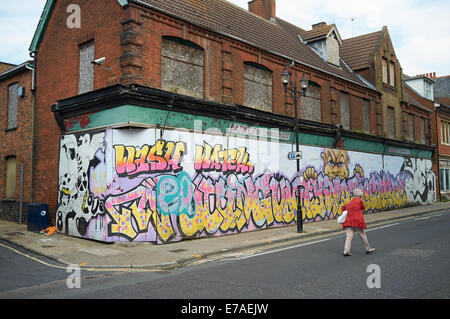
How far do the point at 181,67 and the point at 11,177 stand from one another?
1021cm

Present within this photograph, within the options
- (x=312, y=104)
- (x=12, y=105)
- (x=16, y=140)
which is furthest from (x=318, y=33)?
(x=16, y=140)

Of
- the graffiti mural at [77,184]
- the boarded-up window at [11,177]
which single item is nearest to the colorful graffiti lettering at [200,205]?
the graffiti mural at [77,184]

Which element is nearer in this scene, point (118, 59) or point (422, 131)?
point (118, 59)

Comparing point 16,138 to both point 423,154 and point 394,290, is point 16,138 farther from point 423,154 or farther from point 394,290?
point 423,154

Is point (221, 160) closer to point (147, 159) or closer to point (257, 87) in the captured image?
point (147, 159)

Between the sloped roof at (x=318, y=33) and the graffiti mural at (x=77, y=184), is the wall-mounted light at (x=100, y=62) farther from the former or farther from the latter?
the sloped roof at (x=318, y=33)

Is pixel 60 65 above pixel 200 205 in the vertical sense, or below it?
above

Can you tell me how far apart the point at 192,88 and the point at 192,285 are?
8458mm

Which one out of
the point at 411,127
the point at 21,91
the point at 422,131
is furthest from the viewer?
the point at 422,131

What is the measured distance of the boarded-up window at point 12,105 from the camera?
58.4ft

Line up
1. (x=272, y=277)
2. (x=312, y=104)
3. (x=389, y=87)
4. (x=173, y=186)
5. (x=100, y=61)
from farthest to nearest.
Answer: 1. (x=389, y=87)
2. (x=312, y=104)
3. (x=100, y=61)
4. (x=173, y=186)
5. (x=272, y=277)

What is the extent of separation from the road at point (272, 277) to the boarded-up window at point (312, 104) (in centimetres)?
954

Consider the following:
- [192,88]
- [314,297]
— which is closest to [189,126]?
[192,88]

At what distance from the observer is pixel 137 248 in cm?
1112
